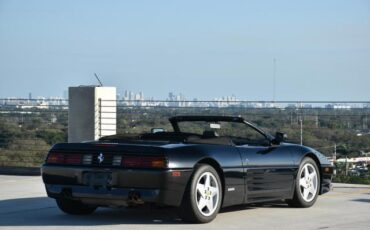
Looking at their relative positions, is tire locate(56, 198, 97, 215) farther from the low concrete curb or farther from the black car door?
the low concrete curb

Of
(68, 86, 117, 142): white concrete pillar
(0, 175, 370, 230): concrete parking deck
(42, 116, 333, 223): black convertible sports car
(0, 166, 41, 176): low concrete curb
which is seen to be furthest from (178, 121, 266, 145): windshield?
(0, 166, 41, 176): low concrete curb

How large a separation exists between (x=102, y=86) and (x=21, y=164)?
2890 mm

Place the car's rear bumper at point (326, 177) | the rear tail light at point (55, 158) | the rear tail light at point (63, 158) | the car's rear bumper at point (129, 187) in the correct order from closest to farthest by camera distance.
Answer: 1. the car's rear bumper at point (129, 187)
2. the rear tail light at point (63, 158)
3. the rear tail light at point (55, 158)
4. the car's rear bumper at point (326, 177)

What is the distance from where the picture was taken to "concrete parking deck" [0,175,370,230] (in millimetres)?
8570

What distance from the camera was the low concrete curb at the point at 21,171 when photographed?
15.7 m

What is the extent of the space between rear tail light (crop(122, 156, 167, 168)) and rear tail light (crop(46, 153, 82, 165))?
1.93 feet

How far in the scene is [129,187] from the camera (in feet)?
27.5

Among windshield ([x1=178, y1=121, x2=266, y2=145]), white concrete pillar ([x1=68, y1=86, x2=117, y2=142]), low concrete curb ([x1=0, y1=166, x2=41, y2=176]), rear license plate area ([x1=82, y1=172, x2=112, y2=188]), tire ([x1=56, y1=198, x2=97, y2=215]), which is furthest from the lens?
white concrete pillar ([x1=68, y1=86, x2=117, y2=142])

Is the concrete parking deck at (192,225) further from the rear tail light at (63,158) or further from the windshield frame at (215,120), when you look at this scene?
the windshield frame at (215,120)

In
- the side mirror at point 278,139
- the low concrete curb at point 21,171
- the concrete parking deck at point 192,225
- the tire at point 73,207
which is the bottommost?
the concrete parking deck at point 192,225

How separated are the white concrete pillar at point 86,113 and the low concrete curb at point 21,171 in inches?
40.4

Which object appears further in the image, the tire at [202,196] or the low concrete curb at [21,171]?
the low concrete curb at [21,171]

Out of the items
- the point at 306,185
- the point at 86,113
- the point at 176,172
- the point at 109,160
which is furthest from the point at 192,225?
the point at 86,113

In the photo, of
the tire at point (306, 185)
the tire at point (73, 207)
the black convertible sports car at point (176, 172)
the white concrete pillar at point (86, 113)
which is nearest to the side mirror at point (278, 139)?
the black convertible sports car at point (176, 172)
